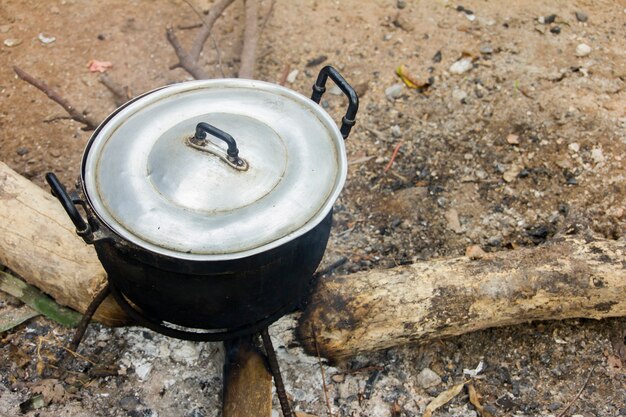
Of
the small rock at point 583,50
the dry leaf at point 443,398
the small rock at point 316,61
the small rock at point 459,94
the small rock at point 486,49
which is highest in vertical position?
the small rock at point 583,50

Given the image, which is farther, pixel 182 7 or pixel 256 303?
pixel 182 7

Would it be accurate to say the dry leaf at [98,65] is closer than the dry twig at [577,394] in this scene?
No

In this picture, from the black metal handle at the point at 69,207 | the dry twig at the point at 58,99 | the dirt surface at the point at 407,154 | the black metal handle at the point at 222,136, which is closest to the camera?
the black metal handle at the point at 69,207

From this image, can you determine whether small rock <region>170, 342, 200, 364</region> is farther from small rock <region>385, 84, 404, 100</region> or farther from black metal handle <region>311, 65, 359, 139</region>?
small rock <region>385, 84, 404, 100</region>

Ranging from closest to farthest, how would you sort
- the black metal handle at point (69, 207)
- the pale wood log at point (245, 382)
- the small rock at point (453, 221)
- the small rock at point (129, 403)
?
the black metal handle at point (69, 207)
the pale wood log at point (245, 382)
the small rock at point (129, 403)
the small rock at point (453, 221)

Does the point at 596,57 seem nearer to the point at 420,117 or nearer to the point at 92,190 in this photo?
the point at 420,117

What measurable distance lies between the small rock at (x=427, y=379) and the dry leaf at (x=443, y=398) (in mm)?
66

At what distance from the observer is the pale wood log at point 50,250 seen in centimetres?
270

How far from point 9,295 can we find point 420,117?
278 centimetres

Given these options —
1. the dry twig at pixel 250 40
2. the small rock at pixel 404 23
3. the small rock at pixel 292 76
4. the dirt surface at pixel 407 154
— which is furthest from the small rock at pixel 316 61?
the small rock at pixel 404 23

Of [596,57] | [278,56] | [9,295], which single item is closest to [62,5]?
[278,56]

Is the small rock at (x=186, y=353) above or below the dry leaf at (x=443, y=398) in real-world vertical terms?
above

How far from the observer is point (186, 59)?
403 cm

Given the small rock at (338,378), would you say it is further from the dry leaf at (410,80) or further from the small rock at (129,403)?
the dry leaf at (410,80)
